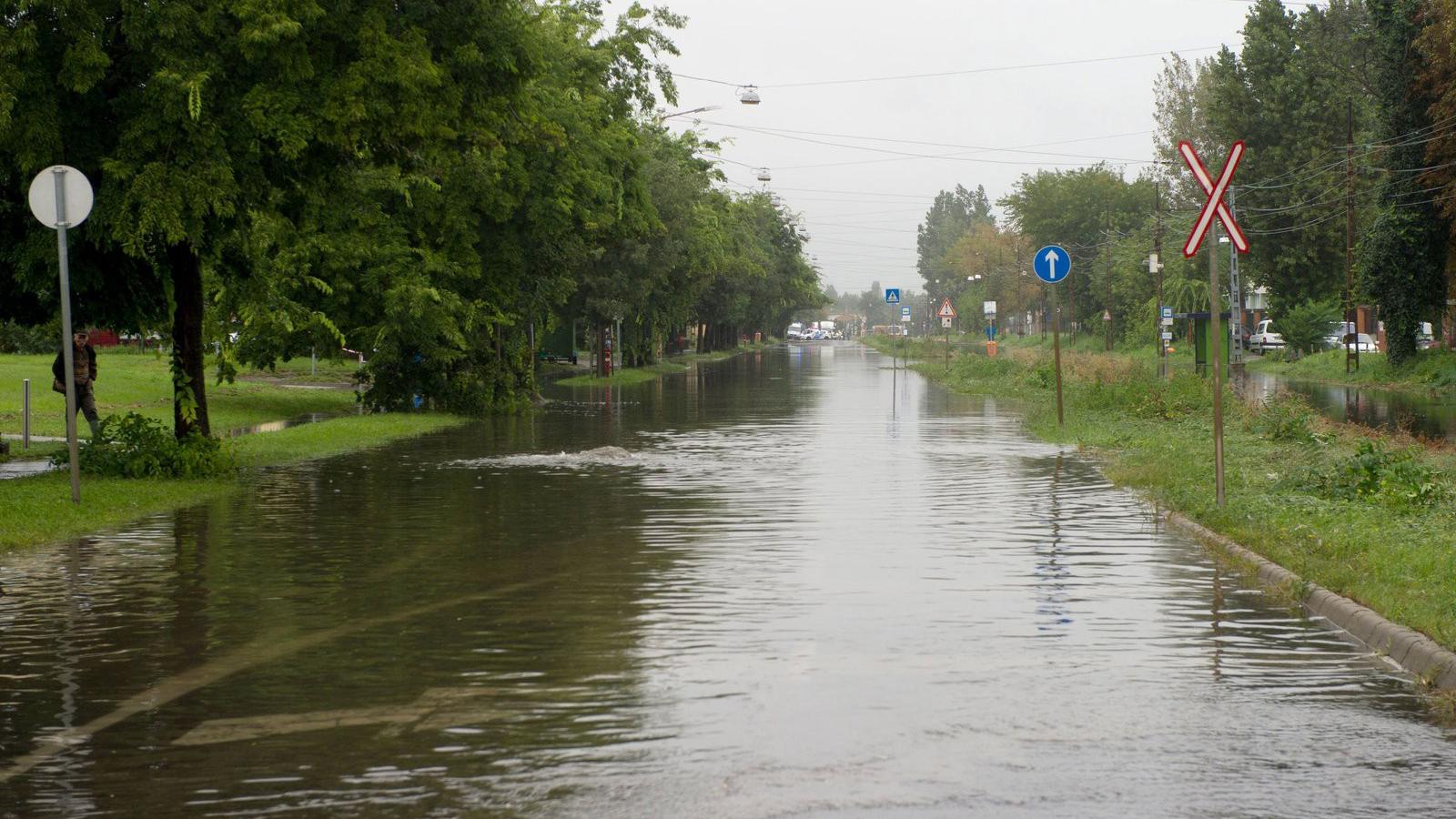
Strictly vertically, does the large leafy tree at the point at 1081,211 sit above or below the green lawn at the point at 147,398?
above

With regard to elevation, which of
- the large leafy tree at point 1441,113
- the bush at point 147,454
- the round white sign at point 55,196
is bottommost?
the bush at point 147,454

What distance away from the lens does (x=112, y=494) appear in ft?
58.4

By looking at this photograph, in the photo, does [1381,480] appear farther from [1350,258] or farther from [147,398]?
[1350,258]

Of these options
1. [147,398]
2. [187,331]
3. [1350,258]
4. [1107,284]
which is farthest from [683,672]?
[1107,284]

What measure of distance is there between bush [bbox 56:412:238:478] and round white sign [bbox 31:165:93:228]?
14.6 feet

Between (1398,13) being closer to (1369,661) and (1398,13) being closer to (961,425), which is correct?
(961,425)

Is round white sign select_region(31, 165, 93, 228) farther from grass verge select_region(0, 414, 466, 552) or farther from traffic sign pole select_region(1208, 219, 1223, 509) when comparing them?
traffic sign pole select_region(1208, 219, 1223, 509)

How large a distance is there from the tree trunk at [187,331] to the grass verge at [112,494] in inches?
44.8

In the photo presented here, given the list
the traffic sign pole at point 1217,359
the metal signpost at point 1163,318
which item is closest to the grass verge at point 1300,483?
the traffic sign pole at point 1217,359

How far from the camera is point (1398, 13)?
57.4 m

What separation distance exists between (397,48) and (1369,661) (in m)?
13.8

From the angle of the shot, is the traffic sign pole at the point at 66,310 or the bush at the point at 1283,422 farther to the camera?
the bush at the point at 1283,422

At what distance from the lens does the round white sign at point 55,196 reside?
16.2 meters

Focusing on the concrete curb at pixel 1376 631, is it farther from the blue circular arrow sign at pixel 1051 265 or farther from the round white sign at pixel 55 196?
the blue circular arrow sign at pixel 1051 265
